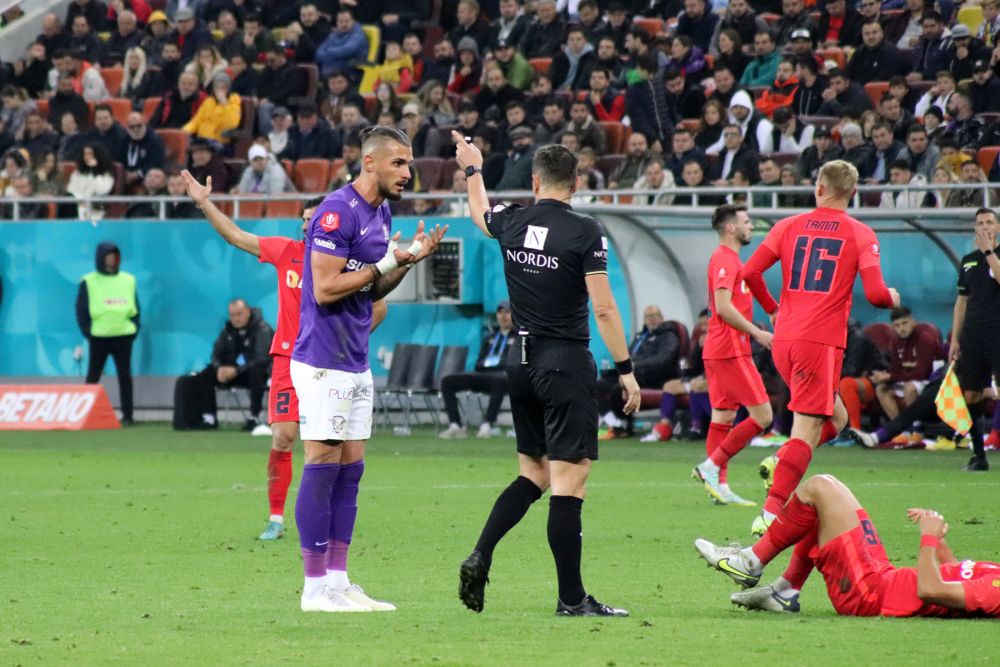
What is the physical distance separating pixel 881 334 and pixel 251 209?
9.86 metres

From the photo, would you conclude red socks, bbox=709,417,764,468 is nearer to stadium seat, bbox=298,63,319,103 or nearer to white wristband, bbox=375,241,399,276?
white wristband, bbox=375,241,399,276

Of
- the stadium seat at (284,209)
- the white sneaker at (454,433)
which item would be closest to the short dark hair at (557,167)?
the white sneaker at (454,433)

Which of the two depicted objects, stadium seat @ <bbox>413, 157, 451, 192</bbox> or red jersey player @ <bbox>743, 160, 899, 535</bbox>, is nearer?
red jersey player @ <bbox>743, 160, 899, 535</bbox>

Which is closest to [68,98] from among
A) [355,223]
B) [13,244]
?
[13,244]

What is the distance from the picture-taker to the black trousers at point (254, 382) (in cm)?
2367

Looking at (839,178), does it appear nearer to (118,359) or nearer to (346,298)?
(346,298)

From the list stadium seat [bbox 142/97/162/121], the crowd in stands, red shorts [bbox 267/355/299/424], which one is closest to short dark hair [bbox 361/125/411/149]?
red shorts [bbox 267/355/299/424]

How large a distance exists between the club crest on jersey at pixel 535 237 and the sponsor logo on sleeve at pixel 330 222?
91 centimetres

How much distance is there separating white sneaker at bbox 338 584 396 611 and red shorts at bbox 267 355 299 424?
342cm

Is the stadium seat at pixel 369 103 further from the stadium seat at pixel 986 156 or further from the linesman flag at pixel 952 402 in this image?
the linesman flag at pixel 952 402

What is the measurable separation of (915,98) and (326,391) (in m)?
15.9

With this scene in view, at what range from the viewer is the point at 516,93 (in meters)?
25.6

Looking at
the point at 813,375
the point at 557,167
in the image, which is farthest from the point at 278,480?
the point at 557,167

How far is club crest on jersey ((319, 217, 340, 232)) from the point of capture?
7914mm
